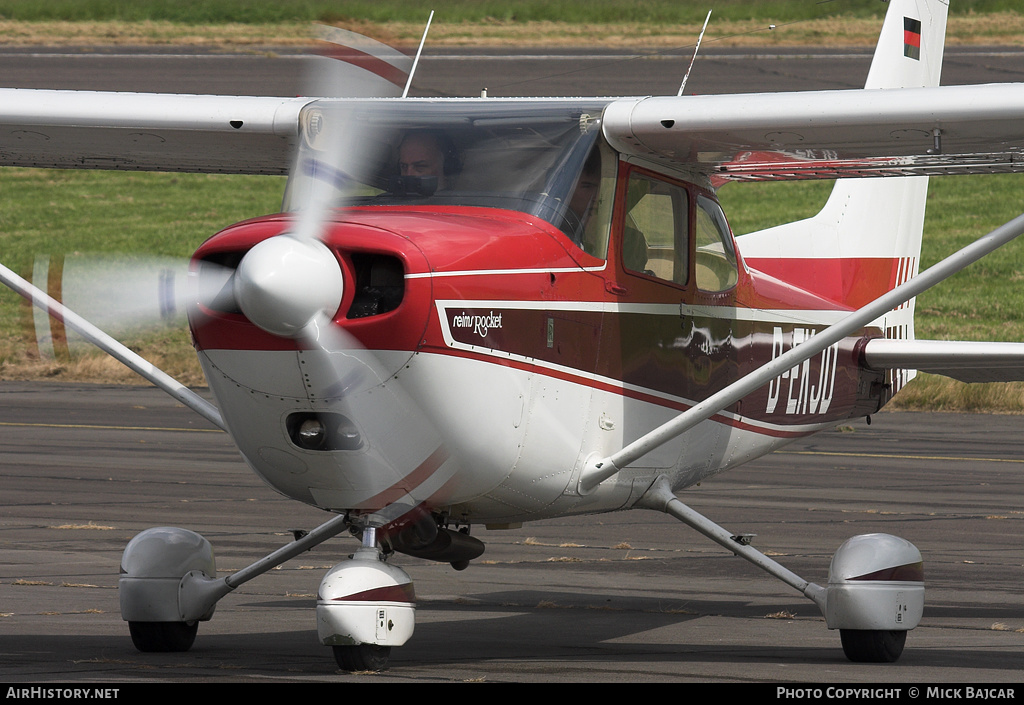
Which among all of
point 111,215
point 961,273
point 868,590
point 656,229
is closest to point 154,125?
point 656,229

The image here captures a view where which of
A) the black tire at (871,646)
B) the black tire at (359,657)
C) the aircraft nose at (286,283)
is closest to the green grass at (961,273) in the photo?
the black tire at (871,646)

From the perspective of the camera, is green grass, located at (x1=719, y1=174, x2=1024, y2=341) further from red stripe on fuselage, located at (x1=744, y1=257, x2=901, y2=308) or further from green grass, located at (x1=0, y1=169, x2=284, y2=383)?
red stripe on fuselage, located at (x1=744, y1=257, x2=901, y2=308)

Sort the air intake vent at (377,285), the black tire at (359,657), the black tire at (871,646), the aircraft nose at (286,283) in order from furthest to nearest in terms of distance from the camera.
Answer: the black tire at (871,646) → the black tire at (359,657) → the air intake vent at (377,285) → the aircraft nose at (286,283)

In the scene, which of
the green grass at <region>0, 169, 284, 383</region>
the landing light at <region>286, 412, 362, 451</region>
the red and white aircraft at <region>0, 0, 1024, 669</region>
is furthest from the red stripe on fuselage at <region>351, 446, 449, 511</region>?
the green grass at <region>0, 169, 284, 383</region>

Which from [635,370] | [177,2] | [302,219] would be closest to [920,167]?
[635,370]

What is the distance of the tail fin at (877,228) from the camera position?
972cm

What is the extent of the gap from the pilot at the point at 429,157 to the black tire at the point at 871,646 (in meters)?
2.98

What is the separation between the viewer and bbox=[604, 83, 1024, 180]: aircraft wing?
678 cm

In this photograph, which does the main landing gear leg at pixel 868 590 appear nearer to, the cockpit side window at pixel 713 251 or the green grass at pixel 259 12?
the cockpit side window at pixel 713 251

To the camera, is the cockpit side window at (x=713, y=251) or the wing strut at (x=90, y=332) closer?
the wing strut at (x=90, y=332)

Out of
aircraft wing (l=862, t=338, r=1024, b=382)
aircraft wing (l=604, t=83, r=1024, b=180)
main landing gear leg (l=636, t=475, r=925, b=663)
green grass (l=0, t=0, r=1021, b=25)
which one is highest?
green grass (l=0, t=0, r=1021, b=25)

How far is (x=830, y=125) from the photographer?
700 cm

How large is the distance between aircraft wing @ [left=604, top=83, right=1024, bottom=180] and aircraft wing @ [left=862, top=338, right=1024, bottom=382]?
135 cm
